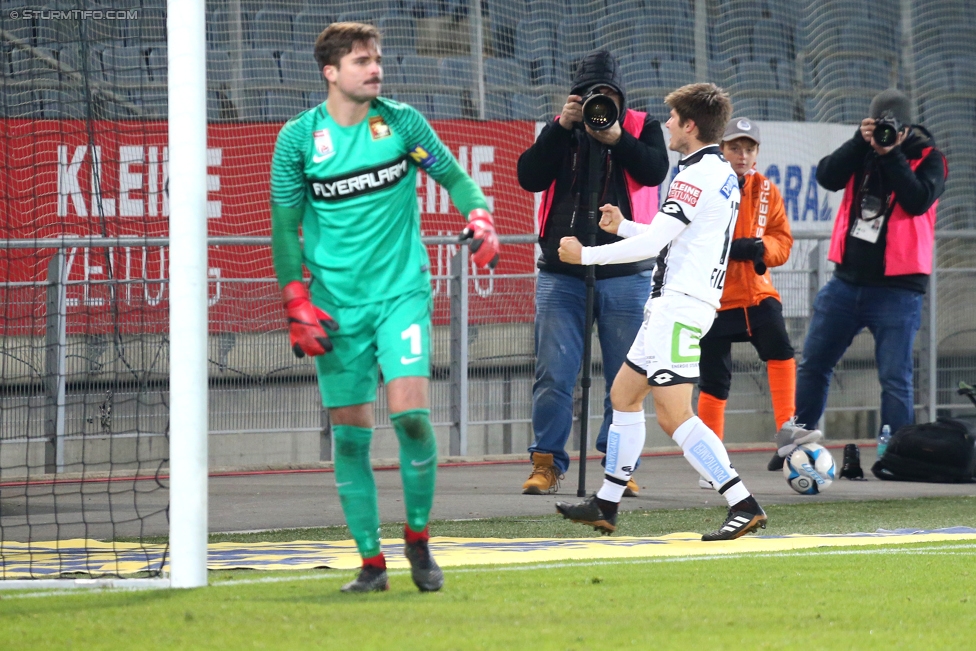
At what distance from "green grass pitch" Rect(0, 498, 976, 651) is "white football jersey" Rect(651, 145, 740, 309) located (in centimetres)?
129

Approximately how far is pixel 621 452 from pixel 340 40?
2.45 metres

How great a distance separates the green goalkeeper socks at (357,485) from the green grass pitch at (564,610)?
0.18m

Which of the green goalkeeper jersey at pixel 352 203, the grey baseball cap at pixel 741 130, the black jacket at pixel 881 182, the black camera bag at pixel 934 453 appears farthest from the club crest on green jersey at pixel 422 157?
the black camera bag at pixel 934 453

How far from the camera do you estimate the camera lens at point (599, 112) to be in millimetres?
6656

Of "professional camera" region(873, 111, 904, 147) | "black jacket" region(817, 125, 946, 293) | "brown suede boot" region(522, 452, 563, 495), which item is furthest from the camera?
"black jacket" region(817, 125, 946, 293)

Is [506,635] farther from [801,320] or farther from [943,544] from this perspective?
[801,320]

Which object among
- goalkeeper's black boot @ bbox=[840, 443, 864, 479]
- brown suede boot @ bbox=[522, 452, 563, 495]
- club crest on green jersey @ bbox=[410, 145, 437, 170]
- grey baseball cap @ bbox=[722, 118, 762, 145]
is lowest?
goalkeeper's black boot @ bbox=[840, 443, 864, 479]

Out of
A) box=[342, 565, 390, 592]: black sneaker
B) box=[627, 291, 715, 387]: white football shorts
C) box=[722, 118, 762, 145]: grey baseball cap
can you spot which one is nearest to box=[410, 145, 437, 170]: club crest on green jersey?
box=[342, 565, 390, 592]: black sneaker

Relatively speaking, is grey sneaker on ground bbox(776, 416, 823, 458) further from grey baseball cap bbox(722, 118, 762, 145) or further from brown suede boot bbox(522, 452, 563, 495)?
grey baseball cap bbox(722, 118, 762, 145)

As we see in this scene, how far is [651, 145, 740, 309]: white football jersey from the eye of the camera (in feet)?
18.5

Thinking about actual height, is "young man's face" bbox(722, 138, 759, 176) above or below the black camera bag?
above

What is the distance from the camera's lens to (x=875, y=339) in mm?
8461

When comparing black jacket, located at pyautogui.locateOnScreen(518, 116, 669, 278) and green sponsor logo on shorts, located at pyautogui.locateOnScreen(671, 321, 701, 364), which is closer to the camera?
green sponsor logo on shorts, located at pyautogui.locateOnScreen(671, 321, 701, 364)

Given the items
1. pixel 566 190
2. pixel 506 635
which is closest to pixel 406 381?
pixel 506 635
